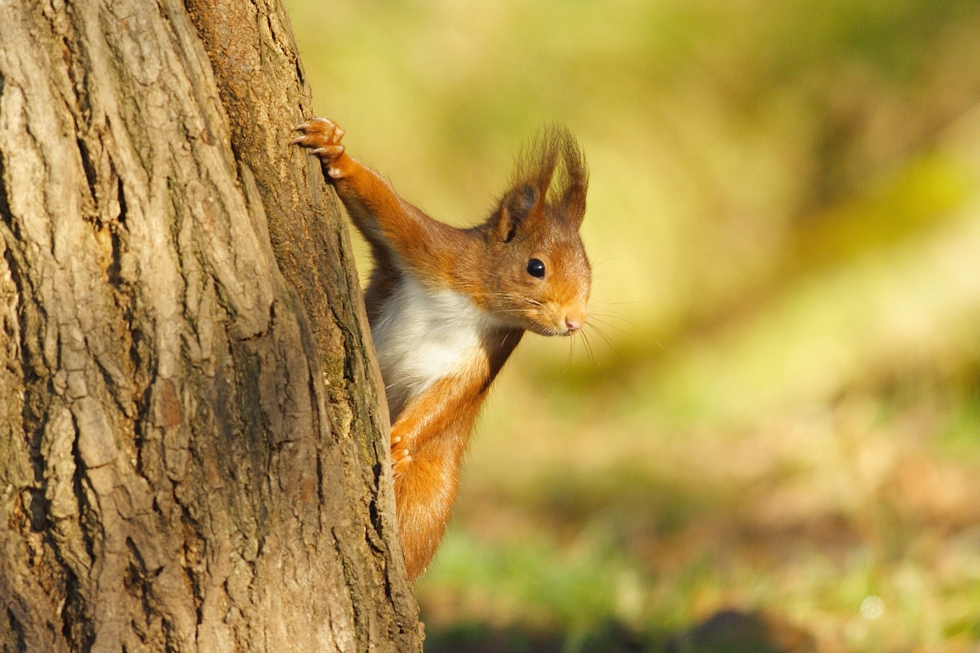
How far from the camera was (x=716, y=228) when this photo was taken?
725cm

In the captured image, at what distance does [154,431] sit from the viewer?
1.63 meters

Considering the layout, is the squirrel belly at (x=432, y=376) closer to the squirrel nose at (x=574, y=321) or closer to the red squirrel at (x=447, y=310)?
the red squirrel at (x=447, y=310)

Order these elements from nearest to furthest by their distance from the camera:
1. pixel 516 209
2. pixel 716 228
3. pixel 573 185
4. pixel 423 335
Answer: pixel 423 335 → pixel 516 209 → pixel 573 185 → pixel 716 228

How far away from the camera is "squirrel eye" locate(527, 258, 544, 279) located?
2588 millimetres

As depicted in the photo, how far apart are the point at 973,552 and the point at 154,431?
11.5 ft

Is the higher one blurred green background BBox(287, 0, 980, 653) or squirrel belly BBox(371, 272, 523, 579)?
blurred green background BBox(287, 0, 980, 653)

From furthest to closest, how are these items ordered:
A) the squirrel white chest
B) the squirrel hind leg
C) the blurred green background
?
the blurred green background < the squirrel white chest < the squirrel hind leg

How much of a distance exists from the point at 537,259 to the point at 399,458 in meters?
0.62

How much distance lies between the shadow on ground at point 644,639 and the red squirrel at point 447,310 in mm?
957

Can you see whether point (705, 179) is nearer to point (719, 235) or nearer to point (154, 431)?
point (719, 235)

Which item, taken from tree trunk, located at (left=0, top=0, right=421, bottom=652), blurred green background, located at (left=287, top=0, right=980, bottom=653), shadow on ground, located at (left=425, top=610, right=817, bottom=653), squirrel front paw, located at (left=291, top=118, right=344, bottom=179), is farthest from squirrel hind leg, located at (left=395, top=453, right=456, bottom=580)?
blurred green background, located at (left=287, top=0, right=980, bottom=653)

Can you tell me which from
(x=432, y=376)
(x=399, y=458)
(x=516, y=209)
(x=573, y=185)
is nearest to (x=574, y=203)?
(x=573, y=185)

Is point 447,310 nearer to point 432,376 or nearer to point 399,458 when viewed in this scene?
point 432,376

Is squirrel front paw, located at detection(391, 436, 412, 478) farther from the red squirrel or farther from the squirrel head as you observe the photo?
the squirrel head
